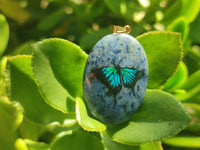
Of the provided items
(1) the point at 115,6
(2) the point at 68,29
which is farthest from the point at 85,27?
(1) the point at 115,6

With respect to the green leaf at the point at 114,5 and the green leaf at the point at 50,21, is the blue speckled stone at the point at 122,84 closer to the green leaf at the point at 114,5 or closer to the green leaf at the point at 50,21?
the green leaf at the point at 114,5

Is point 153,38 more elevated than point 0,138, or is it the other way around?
point 153,38

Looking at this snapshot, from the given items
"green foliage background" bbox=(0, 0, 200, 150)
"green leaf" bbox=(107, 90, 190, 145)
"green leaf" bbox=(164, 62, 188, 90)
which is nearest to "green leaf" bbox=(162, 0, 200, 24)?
"green foliage background" bbox=(0, 0, 200, 150)

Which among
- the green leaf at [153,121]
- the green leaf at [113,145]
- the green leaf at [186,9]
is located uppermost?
the green leaf at [186,9]

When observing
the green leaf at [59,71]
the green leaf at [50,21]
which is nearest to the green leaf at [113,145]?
the green leaf at [59,71]

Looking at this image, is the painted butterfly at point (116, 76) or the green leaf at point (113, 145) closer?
the painted butterfly at point (116, 76)

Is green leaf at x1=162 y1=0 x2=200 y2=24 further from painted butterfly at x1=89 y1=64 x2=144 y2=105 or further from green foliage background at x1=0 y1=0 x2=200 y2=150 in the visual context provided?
painted butterfly at x1=89 y1=64 x2=144 y2=105

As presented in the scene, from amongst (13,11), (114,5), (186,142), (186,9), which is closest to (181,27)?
(186,9)

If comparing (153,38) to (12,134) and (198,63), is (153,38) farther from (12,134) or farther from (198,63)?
(12,134)
